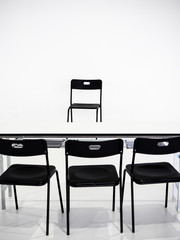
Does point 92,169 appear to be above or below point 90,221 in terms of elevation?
above

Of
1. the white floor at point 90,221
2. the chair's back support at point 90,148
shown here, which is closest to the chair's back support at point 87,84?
the white floor at point 90,221

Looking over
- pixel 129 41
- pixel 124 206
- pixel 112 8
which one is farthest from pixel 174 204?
pixel 112 8

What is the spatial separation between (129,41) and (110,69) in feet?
1.70

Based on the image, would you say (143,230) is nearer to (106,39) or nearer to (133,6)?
(106,39)

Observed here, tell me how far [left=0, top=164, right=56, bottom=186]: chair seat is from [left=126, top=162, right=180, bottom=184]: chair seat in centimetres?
64

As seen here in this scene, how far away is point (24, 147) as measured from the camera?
6.14 feet

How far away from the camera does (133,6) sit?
14.3ft

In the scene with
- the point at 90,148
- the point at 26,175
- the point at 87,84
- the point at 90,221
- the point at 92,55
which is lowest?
the point at 90,221

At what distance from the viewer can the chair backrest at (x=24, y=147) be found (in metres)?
1.86

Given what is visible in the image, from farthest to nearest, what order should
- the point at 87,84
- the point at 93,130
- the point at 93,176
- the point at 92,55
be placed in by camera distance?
1. the point at 92,55
2. the point at 87,84
3. the point at 93,130
4. the point at 93,176

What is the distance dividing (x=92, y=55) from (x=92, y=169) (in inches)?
105

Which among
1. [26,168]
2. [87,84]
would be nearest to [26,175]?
[26,168]

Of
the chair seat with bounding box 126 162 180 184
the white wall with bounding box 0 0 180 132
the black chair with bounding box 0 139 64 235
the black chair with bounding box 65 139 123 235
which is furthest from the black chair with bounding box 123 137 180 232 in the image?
the white wall with bounding box 0 0 180 132

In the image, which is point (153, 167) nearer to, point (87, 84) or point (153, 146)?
point (153, 146)
